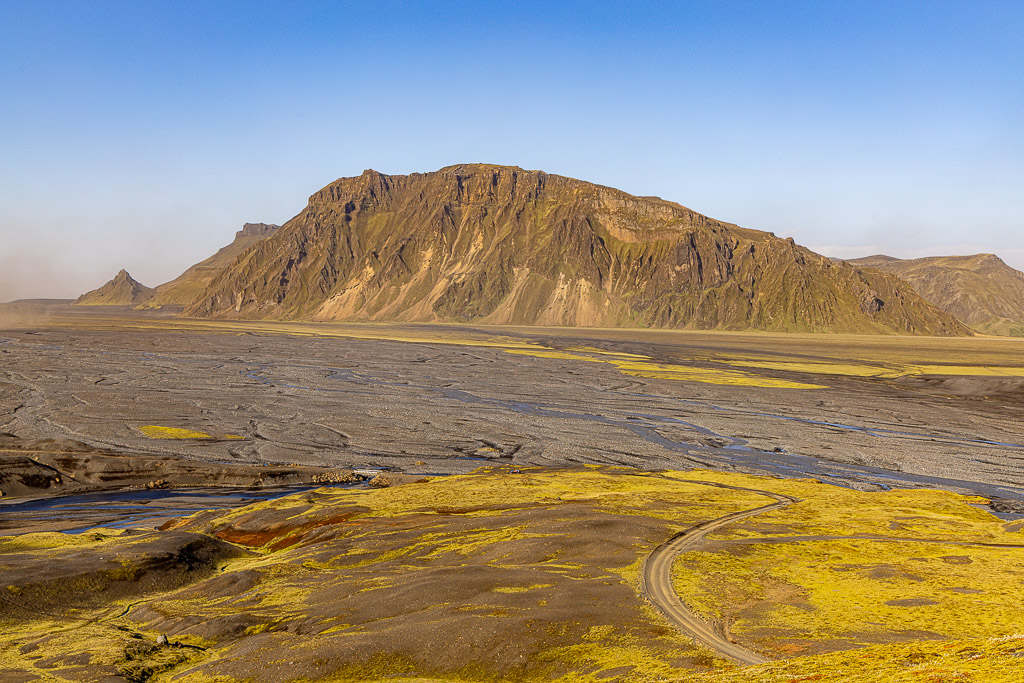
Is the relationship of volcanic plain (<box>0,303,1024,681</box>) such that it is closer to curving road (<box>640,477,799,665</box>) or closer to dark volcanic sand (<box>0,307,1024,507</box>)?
curving road (<box>640,477,799,665</box>)

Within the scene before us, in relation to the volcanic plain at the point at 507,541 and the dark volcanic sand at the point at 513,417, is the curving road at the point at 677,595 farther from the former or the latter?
the dark volcanic sand at the point at 513,417

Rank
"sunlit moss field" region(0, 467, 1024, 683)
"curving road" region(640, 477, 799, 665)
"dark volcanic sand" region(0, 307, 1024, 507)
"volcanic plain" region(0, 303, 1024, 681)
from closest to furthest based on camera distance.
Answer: "sunlit moss field" region(0, 467, 1024, 683) < "curving road" region(640, 477, 799, 665) < "volcanic plain" region(0, 303, 1024, 681) < "dark volcanic sand" region(0, 307, 1024, 507)

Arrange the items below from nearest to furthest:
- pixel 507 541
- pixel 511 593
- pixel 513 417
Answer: pixel 511 593 < pixel 507 541 < pixel 513 417

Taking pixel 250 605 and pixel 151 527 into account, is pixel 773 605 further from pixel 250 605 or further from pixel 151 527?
pixel 151 527

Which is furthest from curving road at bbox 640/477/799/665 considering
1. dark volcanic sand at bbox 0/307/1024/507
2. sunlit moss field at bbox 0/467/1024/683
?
dark volcanic sand at bbox 0/307/1024/507

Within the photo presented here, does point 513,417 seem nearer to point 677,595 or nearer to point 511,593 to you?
point 511,593

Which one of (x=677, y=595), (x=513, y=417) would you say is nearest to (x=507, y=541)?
(x=677, y=595)
